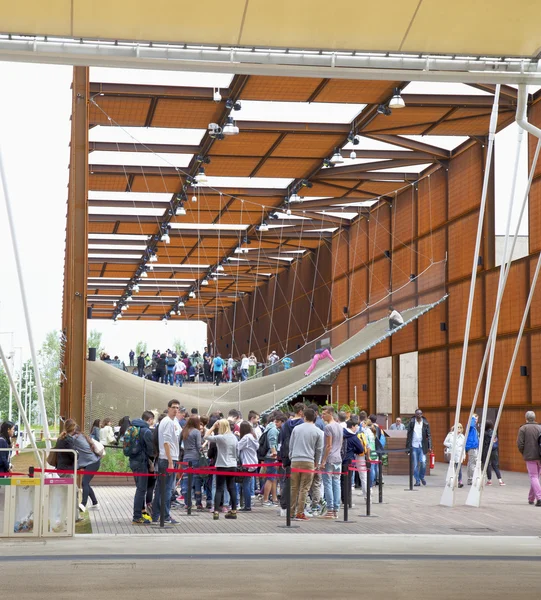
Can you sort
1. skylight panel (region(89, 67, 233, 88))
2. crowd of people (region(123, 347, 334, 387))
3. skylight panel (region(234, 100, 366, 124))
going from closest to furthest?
1. skylight panel (region(89, 67, 233, 88))
2. skylight panel (region(234, 100, 366, 124))
3. crowd of people (region(123, 347, 334, 387))

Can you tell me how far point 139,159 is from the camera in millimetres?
27891

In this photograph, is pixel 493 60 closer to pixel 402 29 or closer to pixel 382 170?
A: pixel 402 29

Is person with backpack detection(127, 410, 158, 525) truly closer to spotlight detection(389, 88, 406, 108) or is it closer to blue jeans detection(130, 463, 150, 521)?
blue jeans detection(130, 463, 150, 521)

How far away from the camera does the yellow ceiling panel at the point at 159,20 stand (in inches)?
353

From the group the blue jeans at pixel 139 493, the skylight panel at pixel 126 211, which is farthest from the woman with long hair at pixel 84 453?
the skylight panel at pixel 126 211

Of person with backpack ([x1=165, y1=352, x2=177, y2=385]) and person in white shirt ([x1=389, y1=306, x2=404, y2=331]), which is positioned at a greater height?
person in white shirt ([x1=389, y1=306, x2=404, y2=331])

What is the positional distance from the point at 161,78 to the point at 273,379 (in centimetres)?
935

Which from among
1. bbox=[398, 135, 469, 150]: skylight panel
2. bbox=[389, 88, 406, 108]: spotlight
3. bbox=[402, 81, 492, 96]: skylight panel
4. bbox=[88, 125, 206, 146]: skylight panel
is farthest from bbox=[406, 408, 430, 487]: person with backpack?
bbox=[88, 125, 206, 146]: skylight panel

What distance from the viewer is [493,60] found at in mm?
10062

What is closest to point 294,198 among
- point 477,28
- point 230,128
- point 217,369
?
point 217,369

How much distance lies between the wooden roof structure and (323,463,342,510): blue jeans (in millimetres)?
9717

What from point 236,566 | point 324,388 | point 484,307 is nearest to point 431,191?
point 484,307

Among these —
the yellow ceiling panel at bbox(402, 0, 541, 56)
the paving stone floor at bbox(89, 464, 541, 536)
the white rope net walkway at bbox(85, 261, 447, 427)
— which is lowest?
the paving stone floor at bbox(89, 464, 541, 536)

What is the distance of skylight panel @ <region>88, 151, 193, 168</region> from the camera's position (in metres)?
27.5
